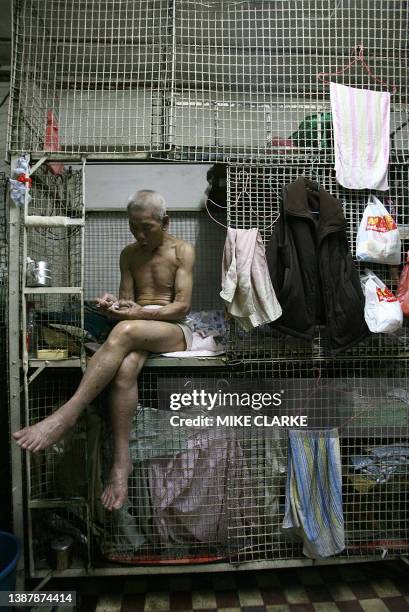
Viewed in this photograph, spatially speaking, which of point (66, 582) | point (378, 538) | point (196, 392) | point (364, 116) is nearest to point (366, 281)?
point (364, 116)

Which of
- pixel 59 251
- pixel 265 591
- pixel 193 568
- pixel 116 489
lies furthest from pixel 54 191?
pixel 265 591

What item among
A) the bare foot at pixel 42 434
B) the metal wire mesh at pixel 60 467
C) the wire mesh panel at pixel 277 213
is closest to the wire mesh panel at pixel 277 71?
the wire mesh panel at pixel 277 213

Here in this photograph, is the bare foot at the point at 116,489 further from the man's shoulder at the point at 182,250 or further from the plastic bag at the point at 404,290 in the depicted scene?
the plastic bag at the point at 404,290

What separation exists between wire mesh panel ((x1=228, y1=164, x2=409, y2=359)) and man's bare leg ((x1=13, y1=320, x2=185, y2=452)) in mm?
484

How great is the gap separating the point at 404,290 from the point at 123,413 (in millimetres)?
1932

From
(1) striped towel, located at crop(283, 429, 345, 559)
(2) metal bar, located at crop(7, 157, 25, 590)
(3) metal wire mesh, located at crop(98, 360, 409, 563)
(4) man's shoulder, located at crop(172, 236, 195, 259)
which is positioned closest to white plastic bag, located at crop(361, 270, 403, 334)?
(3) metal wire mesh, located at crop(98, 360, 409, 563)

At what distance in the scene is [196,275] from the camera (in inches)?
158

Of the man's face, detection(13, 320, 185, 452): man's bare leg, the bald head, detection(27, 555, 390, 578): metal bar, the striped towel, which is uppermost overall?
the bald head

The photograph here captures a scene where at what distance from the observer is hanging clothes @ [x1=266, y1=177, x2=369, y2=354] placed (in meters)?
2.41

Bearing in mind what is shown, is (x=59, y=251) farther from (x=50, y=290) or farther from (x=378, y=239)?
(x=378, y=239)

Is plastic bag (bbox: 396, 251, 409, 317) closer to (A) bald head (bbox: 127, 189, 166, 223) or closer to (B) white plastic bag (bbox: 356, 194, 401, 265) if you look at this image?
(B) white plastic bag (bbox: 356, 194, 401, 265)

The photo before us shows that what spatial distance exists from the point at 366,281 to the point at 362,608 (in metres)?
1.97

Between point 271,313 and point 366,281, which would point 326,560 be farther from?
point 366,281

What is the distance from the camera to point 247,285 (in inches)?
91.7
